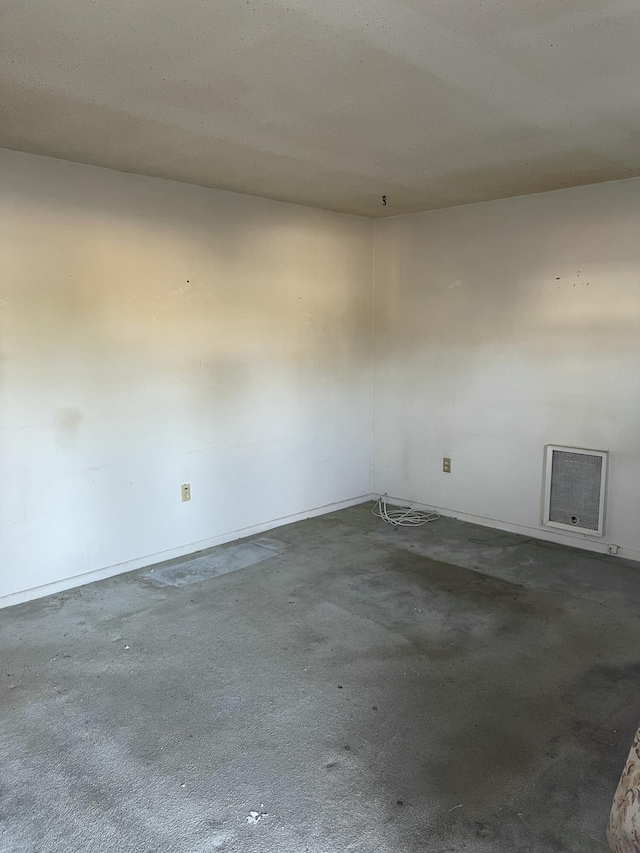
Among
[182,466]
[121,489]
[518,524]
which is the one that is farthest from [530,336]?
[121,489]

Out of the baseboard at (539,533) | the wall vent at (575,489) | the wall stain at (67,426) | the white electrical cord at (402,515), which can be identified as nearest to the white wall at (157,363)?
the wall stain at (67,426)

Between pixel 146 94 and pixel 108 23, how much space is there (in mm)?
497

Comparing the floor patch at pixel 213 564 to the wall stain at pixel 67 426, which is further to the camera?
the floor patch at pixel 213 564

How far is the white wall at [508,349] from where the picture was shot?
3588mm

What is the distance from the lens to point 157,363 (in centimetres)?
349

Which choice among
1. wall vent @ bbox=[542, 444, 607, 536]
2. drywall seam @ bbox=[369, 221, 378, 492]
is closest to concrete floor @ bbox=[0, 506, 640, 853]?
wall vent @ bbox=[542, 444, 607, 536]

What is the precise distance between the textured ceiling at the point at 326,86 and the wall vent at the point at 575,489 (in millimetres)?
1678

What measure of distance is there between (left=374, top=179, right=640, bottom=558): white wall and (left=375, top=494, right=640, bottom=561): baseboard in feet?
0.07

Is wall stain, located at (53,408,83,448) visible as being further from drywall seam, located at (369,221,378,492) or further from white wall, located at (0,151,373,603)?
drywall seam, located at (369,221,378,492)

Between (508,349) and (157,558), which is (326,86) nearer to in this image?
(508,349)

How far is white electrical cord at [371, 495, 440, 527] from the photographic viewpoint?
173 inches

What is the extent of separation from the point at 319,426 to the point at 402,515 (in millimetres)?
934

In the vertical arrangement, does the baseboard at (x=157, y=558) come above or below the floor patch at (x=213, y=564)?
above

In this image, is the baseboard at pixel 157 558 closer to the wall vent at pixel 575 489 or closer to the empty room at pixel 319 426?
the empty room at pixel 319 426
